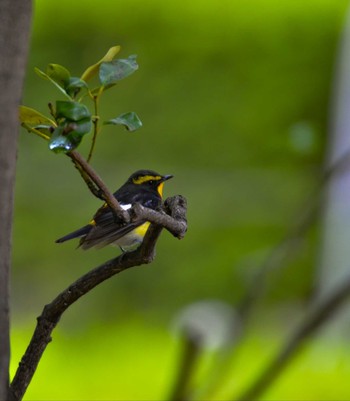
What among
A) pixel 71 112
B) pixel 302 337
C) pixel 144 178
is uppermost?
pixel 144 178

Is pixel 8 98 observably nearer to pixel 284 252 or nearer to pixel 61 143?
pixel 61 143

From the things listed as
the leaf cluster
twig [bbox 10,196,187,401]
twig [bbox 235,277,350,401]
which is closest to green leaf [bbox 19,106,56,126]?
the leaf cluster

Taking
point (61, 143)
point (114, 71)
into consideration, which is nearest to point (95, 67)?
point (114, 71)

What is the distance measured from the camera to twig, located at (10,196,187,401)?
2.39ft

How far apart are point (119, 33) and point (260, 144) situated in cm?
86

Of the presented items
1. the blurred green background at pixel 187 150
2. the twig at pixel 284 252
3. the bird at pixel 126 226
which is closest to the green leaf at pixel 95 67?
the twig at pixel 284 252

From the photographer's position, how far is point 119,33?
4480 mm

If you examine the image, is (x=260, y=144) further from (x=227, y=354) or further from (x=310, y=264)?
(x=227, y=354)

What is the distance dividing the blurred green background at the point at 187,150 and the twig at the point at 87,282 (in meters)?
2.91

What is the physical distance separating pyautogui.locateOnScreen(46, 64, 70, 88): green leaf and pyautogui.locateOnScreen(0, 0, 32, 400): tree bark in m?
0.11

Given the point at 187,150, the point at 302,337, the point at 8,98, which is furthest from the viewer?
the point at 187,150

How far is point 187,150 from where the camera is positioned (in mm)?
4391

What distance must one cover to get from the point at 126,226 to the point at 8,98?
99cm

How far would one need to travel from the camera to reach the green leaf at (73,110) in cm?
69
